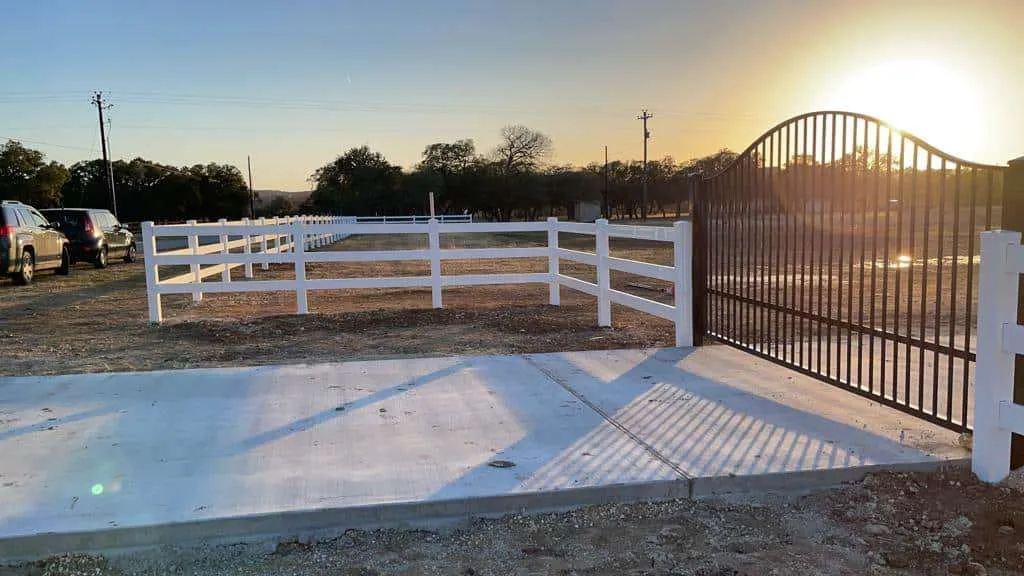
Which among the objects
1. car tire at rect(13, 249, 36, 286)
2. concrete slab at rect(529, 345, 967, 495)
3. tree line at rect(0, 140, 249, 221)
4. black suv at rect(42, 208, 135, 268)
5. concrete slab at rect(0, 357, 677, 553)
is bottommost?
concrete slab at rect(529, 345, 967, 495)

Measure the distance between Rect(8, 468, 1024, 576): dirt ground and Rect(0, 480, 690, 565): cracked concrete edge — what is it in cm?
6

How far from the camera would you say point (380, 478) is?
13.6 feet

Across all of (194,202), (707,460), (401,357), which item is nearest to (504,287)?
(401,357)

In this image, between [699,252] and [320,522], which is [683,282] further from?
[320,522]

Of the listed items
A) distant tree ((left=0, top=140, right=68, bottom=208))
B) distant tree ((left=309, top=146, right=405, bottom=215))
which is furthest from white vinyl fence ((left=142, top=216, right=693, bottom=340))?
distant tree ((left=309, top=146, right=405, bottom=215))

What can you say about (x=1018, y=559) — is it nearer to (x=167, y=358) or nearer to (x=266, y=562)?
(x=266, y=562)

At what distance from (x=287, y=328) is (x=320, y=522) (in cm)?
645

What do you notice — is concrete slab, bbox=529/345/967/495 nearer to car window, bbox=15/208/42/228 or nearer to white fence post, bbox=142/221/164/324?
white fence post, bbox=142/221/164/324

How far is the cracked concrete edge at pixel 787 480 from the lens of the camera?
407cm

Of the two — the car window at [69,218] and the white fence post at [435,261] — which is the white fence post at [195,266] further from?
the car window at [69,218]

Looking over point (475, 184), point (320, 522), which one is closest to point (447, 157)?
point (475, 184)

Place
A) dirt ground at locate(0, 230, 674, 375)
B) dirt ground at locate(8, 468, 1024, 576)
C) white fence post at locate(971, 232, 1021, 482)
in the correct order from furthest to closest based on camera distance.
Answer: dirt ground at locate(0, 230, 674, 375)
white fence post at locate(971, 232, 1021, 482)
dirt ground at locate(8, 468, 1024, 576)

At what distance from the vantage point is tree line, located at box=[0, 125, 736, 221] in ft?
295

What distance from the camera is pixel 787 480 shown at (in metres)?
4.14
